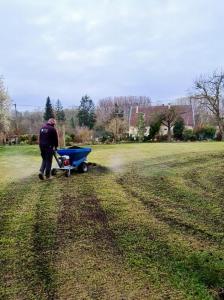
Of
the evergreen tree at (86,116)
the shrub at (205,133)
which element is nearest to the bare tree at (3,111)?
the shrub at (205,133)

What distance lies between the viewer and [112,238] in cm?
668

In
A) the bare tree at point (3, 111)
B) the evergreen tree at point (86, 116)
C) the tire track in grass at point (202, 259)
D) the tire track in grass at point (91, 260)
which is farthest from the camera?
the evergreen tree at point (86, 116)

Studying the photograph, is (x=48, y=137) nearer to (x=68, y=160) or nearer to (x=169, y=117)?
(x=68, y=160)

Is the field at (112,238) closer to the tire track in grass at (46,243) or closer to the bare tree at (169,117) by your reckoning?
the tire track in grass at (46,243)

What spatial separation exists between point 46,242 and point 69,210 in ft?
6.51

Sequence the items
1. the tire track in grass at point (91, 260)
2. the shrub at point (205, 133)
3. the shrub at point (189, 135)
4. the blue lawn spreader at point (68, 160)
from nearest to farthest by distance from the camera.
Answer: the tire track in grass at point (91, 260)
the blue lawn spreader at point (68, 160)
the shrub at point (189, 135)
the shrub at point (205, 133)

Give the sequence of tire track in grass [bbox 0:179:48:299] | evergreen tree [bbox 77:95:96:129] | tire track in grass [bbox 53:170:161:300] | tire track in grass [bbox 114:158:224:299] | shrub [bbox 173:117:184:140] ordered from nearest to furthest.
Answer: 1. tire track in grass [bbox 53:170:161:300]
2. tire track in grass [bbox 0:179:48:299]
3. tire track in grass [bbox 114:158:224:299]
4. shrub [bbox 173:117:184:140]
5. evergreen tree [bbox 77:95:96:129]

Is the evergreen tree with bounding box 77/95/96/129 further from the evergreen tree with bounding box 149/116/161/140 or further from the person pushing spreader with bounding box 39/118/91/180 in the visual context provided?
the person pushing spreader with bounding box 39/118/91/180

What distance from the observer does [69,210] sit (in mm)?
8391

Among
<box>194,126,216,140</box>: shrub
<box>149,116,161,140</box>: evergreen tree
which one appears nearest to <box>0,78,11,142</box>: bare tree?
<box>149,116,161,140</box>: evergreen tree

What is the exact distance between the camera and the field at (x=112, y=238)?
4.96 metres

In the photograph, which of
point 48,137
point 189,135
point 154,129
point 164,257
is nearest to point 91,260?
point 164,257

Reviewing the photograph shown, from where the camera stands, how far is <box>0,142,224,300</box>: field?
4965 mm

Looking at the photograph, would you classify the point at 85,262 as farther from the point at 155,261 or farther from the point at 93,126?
the point at 93,126
